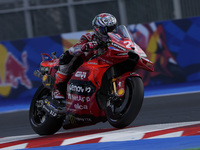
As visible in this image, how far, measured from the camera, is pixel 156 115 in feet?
25.3

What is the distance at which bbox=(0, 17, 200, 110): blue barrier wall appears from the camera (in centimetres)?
1220

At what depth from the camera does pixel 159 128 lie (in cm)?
586

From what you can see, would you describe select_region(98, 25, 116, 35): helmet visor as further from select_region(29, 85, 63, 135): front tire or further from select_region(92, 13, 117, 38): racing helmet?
select_region(29, 85, 63, 135): front tire

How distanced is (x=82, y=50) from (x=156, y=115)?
236 centimetres

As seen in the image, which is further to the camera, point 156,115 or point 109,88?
point 156,115

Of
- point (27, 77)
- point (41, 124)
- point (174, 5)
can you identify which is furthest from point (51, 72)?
point (174, 5)

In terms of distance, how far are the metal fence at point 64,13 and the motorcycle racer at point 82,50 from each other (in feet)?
32.0

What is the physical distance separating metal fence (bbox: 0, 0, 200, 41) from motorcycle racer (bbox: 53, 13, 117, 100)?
9.76m

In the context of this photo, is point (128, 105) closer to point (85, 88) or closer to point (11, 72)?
point (85, 88)

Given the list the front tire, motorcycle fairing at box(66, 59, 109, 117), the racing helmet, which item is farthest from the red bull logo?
the racing helmet

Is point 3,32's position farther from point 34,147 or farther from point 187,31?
point 34,147

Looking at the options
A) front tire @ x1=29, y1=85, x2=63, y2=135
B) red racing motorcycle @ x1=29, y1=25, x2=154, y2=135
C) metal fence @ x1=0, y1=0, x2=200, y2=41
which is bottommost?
front tire @ x1=29, y1=85, x2=63, y2=135

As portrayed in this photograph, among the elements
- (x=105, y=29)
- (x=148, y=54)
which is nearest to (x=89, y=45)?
(x=105, y=29)

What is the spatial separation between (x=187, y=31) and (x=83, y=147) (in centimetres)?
776
